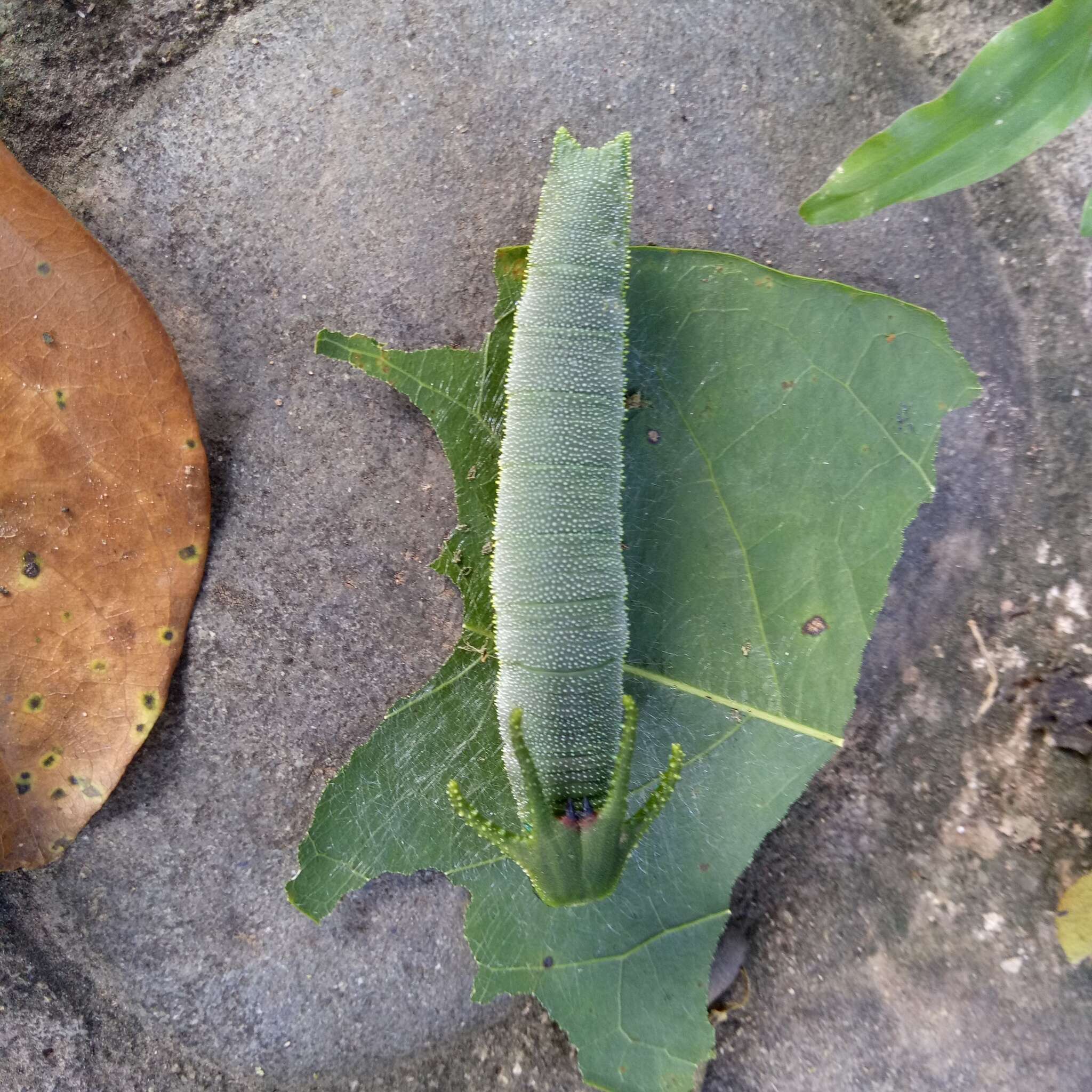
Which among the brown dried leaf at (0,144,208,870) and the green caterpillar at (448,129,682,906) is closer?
the green caterpillar at (448,129,682,906)

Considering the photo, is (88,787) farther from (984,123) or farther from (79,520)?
(984,123)

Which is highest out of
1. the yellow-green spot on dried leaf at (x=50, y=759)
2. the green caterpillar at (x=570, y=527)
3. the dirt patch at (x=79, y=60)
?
the dirt patch at (x=79, y=60)

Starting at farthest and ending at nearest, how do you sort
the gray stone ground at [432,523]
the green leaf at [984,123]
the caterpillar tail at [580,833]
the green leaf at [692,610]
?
the gray stone ground at [432,523], the green leaf at [692,610], the green leaf at [984,123], the caterpillar tail at [580,833]

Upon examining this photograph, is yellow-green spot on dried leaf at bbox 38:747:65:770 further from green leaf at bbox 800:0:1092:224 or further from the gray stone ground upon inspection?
green leaf at bbox 800:0:1092:224

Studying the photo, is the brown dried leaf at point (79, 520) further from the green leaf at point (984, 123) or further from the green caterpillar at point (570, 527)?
the green leaf at point (984, 123)

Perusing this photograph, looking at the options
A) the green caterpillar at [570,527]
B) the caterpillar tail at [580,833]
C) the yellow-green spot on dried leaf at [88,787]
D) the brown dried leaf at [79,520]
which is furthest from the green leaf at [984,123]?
the yellow-green spot on dried leaf at [88,787]

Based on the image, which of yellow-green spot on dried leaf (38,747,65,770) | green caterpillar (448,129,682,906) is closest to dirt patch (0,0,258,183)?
green caterpillar (448,129,682,906)
